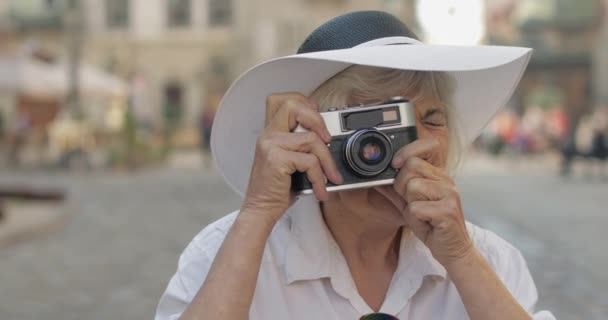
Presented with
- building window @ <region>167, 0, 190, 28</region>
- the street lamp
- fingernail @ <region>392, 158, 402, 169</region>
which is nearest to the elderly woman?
fingernail @ <region>392, 158, 402, 169</region>

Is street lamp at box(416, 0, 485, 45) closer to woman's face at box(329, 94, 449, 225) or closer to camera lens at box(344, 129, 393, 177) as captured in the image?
woman's face at box(329, 94, 449, 225)

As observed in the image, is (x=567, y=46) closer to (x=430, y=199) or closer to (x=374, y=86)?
(x=374, y=86)

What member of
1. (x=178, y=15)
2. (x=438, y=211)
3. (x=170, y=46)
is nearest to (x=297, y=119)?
(x=438, y=211)

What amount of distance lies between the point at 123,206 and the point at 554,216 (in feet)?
18.4

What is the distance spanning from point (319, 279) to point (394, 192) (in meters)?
0.25

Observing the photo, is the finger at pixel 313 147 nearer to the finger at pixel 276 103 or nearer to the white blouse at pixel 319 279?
the finger at pixel 276 103

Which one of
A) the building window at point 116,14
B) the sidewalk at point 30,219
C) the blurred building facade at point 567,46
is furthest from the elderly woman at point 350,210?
the building window at point 116,14

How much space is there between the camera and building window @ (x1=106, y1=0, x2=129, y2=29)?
3912 cm

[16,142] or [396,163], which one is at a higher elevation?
[396,163]

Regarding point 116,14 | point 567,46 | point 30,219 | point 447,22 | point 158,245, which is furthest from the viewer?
point 116,14

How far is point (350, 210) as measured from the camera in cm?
175

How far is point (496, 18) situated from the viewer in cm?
4425

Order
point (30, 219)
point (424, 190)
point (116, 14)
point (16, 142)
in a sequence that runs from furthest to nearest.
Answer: point (116, 14), point (16, 142), point (30, 219), point (424, 190)

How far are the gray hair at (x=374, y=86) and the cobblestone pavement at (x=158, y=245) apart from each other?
3.84m
